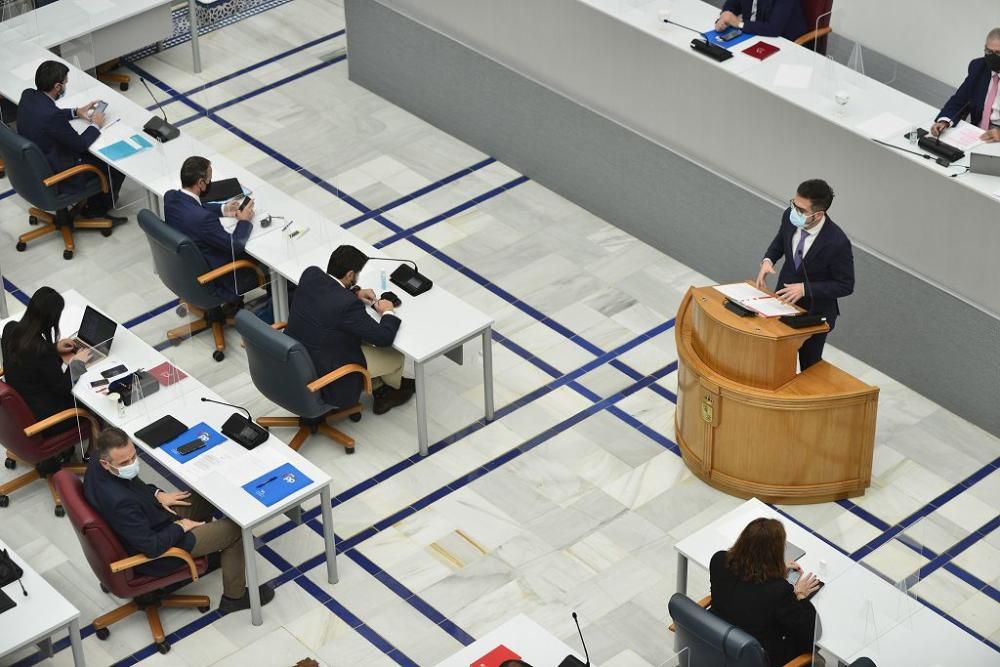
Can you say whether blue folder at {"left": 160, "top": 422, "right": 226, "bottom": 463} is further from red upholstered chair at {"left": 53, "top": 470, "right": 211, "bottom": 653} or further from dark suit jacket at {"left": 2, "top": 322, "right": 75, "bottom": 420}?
dark suit jacket at {"left": 2, "top": 322, "right": 75, "bottom": 420}

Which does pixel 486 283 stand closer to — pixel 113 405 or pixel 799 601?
pixel 113 405

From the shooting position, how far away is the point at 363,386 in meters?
8.77

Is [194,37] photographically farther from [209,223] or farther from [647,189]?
[647,189]

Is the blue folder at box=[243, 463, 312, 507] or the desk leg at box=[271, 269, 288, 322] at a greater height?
the blue folder at box=[243, 463, 312, 507]

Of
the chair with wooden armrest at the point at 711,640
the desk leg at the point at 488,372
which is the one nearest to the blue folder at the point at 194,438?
the desk leg at the point at 488,372

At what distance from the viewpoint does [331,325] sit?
27.8 ft

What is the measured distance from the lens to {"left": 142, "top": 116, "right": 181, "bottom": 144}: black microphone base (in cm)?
1029

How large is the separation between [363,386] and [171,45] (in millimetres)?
5273

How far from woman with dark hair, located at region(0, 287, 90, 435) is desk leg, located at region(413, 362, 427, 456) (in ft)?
5.66

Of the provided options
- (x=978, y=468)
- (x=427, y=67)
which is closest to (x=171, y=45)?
(x=427, y=67)

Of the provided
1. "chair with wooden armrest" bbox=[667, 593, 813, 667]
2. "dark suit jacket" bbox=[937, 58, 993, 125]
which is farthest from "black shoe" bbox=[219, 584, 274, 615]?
"dark suit jacket" bbox=[937, 58, 993, 125]

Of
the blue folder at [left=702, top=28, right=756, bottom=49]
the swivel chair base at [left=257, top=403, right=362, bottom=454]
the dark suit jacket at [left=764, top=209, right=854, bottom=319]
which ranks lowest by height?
the swivel chair base at [left=257, top=403, right=362, bottom=454]

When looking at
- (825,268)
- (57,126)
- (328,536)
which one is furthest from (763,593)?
(57,126)

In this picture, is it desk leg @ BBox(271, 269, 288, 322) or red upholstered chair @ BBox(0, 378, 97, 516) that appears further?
desk leg @ BBox(271, 269, 288, 322)
